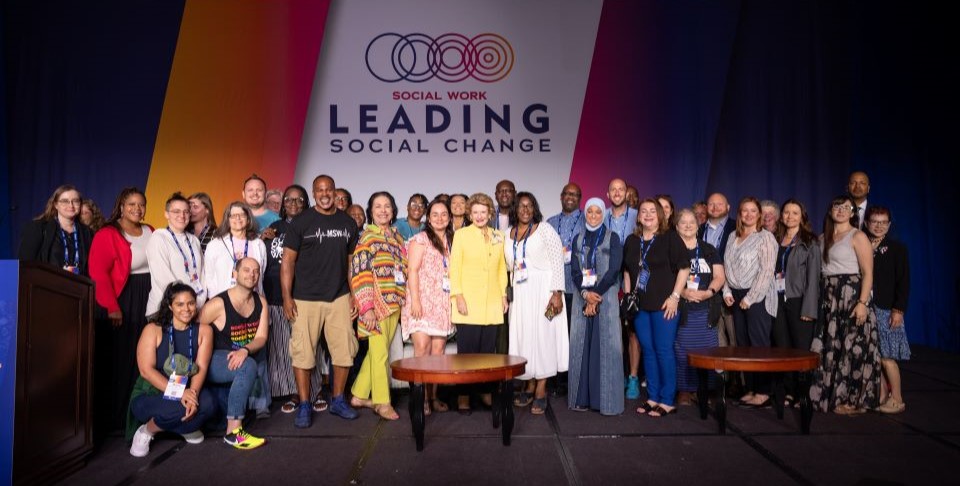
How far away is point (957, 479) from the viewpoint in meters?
3.10

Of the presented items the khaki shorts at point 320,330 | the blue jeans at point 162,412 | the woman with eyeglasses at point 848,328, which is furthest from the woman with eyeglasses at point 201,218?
the woman with eyeglasses at point 848,328

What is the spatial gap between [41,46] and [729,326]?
23.7 feet

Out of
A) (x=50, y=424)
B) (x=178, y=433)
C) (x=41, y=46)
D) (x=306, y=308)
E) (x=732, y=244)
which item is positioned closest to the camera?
(x=50, y=424)

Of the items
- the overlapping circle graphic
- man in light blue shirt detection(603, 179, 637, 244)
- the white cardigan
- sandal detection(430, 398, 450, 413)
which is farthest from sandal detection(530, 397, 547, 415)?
the overlapping circle graphic

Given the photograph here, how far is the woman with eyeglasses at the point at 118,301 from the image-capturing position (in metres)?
4.00

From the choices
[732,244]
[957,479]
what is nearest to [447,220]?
[732,244]

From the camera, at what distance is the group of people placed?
13.4ft

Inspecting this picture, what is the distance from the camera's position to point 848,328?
4.29m

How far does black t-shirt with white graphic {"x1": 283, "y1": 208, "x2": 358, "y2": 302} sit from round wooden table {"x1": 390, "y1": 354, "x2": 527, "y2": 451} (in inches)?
33.4

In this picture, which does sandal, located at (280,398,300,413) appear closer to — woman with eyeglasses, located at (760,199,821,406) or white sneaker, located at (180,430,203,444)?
white sneaker, located at (180,430,203,444)

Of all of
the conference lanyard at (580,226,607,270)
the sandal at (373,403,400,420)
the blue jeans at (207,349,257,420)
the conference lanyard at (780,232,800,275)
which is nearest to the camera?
the blue jeans at (207,349,257,420)

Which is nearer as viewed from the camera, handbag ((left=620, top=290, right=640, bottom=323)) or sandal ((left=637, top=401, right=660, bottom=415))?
sandal ((left=637, top=401, right=660, bottom=415))

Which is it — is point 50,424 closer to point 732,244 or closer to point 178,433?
point 178,433

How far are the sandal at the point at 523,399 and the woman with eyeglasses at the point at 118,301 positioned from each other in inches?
95.8
